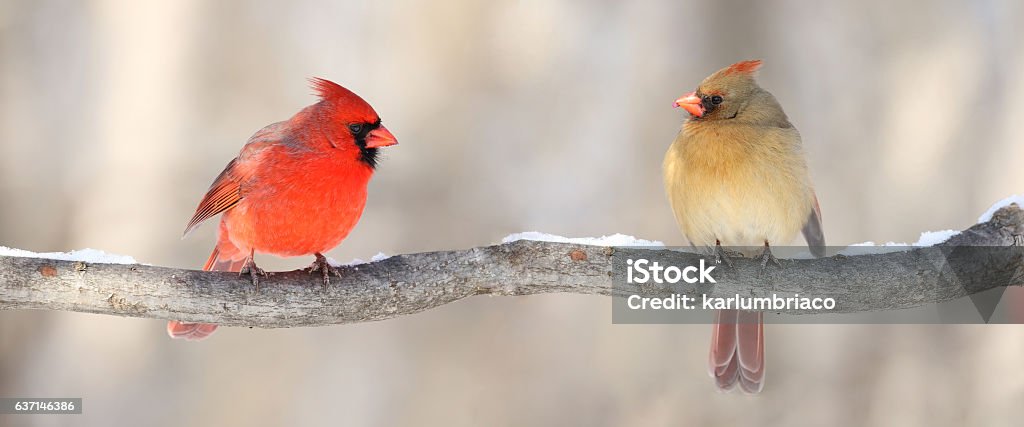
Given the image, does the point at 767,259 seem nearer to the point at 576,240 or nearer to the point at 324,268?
the point at 576,240

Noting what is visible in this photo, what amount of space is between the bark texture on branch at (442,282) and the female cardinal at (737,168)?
16cm

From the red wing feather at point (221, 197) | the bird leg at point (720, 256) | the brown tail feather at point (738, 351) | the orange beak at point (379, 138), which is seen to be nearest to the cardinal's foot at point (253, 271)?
the red wing feather at point (221, 197)

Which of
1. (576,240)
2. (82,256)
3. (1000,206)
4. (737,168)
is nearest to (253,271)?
(82,256)

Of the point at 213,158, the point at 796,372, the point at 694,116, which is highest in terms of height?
the point at 213,158

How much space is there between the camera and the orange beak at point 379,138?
151 cm

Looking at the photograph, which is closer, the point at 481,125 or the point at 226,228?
the point at 226,228

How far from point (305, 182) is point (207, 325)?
0.37 m

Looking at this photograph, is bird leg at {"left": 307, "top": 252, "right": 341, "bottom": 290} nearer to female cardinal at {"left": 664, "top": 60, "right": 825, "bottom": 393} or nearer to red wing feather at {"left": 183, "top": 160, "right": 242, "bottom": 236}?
red wing feather at {"left": 183, "top": 160, "right": 242, "bottom": 236}

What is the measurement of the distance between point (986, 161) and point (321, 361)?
7.50ft

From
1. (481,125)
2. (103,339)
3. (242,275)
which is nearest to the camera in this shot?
(242,275)

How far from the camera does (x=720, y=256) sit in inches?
70.1

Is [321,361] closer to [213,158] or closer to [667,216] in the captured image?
[213,158]

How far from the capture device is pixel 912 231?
2.90m

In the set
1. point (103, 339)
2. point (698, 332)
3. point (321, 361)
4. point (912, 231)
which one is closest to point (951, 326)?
point (912, 231)
